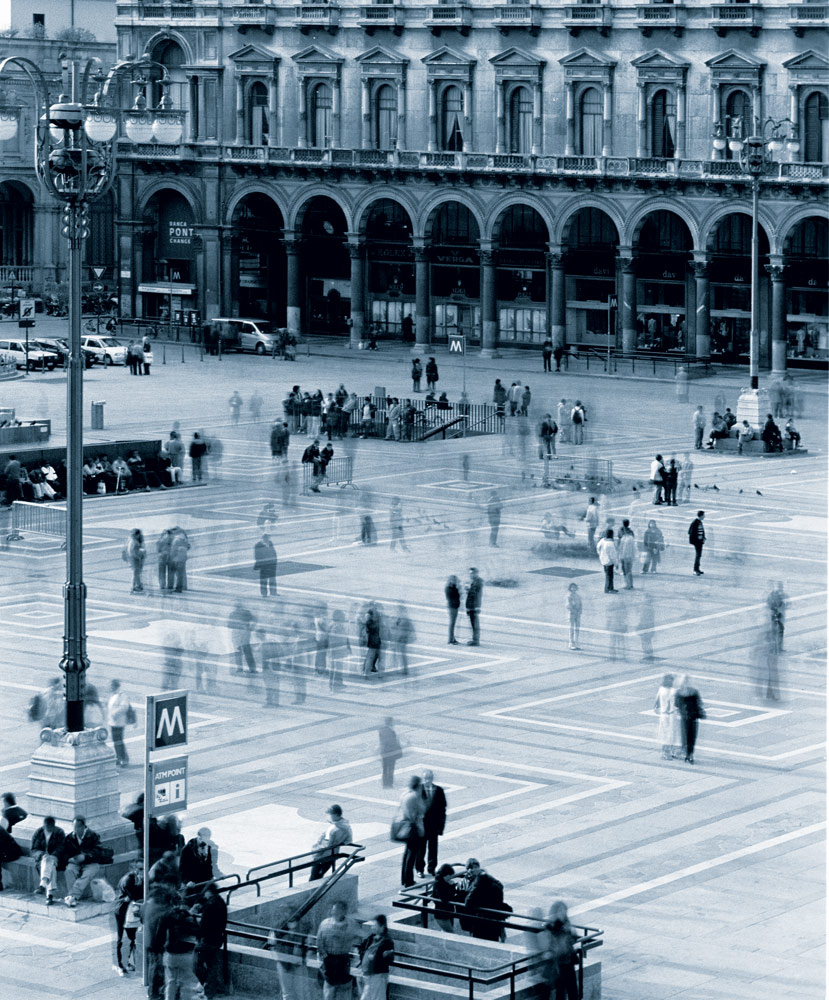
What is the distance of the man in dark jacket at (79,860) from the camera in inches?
1038

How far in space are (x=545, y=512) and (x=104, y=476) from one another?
12.0 meters

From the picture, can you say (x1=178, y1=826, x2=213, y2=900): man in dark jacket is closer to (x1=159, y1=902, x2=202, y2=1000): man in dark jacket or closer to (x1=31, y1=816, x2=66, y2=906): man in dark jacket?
(x1=31, y1=816, x2=66, y2=906): man in dark jacket

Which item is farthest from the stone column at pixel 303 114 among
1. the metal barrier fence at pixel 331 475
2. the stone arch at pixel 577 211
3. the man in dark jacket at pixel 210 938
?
the man in dark jacket at pixel 210 938

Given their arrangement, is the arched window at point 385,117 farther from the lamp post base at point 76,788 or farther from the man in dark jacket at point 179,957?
the man in dark jacket at point 179,957

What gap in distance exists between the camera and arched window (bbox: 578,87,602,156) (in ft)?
324

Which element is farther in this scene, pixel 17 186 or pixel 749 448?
pixel 17 186

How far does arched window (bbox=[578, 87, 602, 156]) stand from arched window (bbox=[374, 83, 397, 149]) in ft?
32.2

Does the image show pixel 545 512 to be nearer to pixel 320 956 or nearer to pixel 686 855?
pixel 686 855

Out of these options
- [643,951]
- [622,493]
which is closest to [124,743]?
[643,951]

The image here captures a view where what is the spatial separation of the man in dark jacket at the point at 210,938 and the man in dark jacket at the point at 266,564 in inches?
885

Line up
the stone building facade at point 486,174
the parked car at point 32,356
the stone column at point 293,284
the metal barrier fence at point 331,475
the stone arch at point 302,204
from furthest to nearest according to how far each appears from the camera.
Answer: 1. the stone column at point 293,284
2. the stone arch at point 302,204
3. the parked car at point 32,356
4. the stone building facade at point 486,174
5. the metal barrier fence at point 331,475

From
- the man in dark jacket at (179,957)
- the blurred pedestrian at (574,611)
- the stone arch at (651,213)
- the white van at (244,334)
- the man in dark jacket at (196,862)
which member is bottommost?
the man in dark jacket at (179,957)

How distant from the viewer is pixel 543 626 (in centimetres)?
4447

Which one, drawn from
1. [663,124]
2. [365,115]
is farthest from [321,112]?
[663,124]
